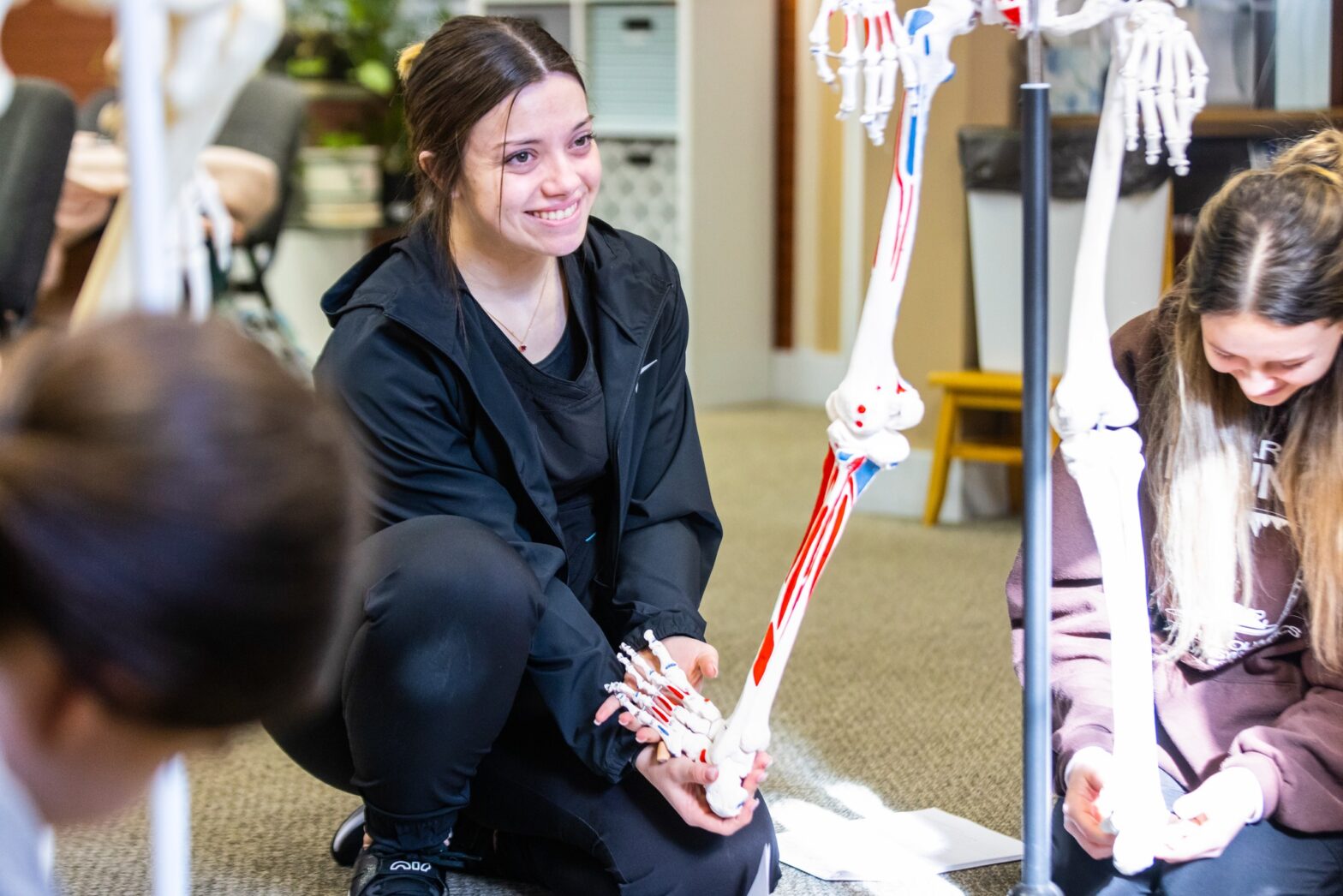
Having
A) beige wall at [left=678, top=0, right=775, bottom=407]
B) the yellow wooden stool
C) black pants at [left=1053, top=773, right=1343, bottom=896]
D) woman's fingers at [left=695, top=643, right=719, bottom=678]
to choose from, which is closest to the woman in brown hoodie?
black pants at [left=1053, top=773, right=1343, bottom=896]

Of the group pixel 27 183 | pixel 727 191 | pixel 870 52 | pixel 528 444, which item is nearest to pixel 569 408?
pixel 528 444

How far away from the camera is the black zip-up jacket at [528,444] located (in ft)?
4.58

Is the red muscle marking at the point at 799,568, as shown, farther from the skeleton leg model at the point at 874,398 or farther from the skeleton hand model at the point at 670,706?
the skeleton hand model at the point at 670,706

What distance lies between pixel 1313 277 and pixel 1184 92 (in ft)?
0.67

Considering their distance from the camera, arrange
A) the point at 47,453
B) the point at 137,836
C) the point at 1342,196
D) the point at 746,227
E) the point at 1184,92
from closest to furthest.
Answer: the point at 47,453 → the point at 1184,92 → the point at 1342,196 → the point at 137,836 → the point at 746,227

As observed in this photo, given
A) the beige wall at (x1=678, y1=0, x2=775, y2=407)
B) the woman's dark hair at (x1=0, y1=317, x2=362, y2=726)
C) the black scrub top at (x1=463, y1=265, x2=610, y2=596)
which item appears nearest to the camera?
the woman's dark hair at (x1=0, y1=317, x2=362, y2=726)

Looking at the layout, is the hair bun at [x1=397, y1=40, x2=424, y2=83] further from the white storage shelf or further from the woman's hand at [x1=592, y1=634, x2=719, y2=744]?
the white storage shelf

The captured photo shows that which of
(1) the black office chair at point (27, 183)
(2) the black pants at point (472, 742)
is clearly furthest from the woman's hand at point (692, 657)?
(1) the black office chair at point (27, 183)

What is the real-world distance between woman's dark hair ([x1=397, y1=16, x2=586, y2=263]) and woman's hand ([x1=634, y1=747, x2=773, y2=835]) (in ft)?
1.69

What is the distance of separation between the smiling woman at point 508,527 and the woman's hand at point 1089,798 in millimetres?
263

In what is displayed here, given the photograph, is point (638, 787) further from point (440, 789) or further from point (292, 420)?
point (292, 420)

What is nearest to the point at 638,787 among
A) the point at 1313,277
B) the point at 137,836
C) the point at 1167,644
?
the point at 1167,644

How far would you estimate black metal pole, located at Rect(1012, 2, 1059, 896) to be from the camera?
1.12m

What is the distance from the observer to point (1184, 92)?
3.72 ft
